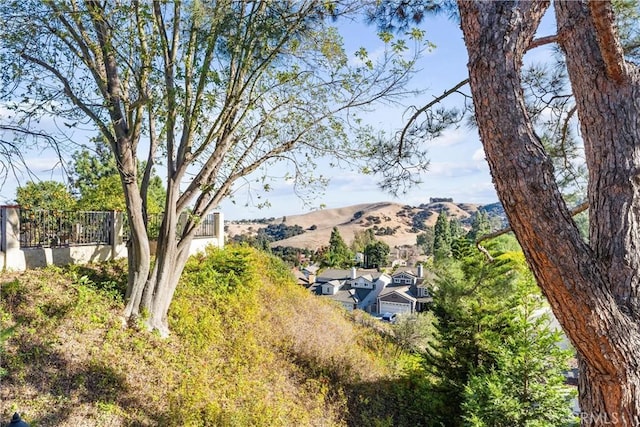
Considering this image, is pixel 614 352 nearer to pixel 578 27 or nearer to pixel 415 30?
pixel 578 27

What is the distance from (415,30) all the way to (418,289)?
29334 mm

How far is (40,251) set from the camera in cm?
708

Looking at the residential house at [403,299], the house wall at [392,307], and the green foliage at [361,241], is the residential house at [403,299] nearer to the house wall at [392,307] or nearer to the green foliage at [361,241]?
the house wall at [392,307]

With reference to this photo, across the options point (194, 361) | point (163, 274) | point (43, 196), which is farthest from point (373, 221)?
point (43, 196)

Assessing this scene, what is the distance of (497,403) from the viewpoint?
19.7 ft

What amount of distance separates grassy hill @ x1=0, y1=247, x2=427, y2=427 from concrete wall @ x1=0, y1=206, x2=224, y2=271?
1.30 feet

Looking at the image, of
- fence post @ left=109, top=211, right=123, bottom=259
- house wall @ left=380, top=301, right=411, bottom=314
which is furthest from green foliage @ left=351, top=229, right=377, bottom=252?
fence post @ left=109, top=211, right=123, bottom=259

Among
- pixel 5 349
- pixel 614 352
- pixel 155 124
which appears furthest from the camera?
pixel 155 124

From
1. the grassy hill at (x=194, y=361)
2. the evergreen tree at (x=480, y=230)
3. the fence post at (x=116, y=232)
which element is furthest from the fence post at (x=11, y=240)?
the evergreen tree at (x=480, y=230)

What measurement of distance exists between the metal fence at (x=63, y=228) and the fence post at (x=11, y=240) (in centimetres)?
16

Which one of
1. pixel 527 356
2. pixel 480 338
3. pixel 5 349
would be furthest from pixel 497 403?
pixel 5 349

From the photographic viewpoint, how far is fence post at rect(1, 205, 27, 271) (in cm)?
659

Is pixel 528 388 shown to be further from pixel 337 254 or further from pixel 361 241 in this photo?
pixel 361 241

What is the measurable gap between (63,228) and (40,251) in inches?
33.3
